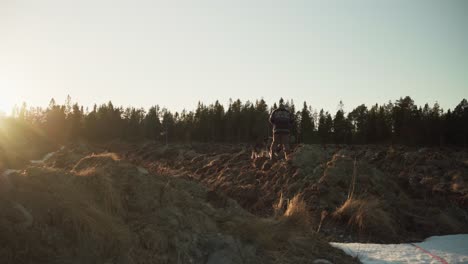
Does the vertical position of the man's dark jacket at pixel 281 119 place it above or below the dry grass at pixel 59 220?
above

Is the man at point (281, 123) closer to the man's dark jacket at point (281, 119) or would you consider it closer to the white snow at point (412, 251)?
the man's dark jacket at point (281, 119)

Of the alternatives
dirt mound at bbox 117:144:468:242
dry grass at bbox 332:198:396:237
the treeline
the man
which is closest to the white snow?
dirt mound at bbox 117:144:468:242

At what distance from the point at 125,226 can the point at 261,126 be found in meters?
62.3

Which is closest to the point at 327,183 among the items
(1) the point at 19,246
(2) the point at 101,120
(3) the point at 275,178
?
(3) the point at 275,178

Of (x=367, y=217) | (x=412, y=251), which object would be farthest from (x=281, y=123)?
(x=412, y=251)

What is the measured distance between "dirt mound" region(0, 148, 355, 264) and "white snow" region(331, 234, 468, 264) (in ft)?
2.77

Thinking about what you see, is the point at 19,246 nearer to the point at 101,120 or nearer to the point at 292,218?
the point at 292,218

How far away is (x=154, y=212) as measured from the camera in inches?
193

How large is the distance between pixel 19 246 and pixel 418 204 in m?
10.5

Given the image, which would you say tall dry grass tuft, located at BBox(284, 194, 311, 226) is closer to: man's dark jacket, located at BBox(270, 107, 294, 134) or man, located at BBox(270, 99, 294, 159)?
man, located at BBox(270, 99, 294, 159)

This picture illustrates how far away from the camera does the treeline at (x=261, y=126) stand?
51.0 metres

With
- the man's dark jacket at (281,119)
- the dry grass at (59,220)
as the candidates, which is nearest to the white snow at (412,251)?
the dry grass at (59,220)

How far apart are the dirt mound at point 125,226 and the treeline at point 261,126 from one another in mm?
51420

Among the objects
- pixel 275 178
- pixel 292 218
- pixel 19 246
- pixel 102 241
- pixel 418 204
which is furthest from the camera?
pixel 275 178
